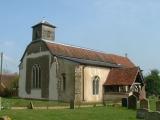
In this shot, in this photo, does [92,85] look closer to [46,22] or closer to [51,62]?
[51,62]

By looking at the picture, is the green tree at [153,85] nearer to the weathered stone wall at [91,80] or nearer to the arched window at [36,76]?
the weathered stone wall at [91,80]

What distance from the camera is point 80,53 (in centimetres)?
5594

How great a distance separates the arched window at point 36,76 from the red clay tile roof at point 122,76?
10.1 meters

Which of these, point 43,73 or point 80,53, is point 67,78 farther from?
point 80,53

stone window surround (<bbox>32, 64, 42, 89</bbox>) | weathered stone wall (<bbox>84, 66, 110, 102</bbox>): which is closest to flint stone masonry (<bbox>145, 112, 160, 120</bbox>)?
weathered stone wall (<bbox>84, 66, 110, 102</bbox>)

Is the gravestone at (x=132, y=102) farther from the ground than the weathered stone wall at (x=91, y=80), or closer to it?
closer to it

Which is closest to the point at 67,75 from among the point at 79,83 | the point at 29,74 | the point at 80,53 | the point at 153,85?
the point at 79,83

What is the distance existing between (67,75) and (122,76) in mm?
8241

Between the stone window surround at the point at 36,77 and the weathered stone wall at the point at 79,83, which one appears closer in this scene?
the weathered stone wall at the point at 79,83

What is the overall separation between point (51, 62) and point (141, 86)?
14.0 metres

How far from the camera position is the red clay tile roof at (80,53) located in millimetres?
52194

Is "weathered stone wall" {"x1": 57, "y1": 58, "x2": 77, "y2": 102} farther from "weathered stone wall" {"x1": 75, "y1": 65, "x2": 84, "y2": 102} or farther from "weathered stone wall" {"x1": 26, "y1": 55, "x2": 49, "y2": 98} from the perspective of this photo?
"weathered stone wall" {"x1": 26, "y1": 55, "x2": 49, "y2": 98}

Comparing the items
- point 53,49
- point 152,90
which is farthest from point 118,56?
point 53,49

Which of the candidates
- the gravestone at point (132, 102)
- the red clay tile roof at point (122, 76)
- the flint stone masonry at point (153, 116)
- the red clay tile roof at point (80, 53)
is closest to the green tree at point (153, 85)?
the red clay tile roof at point (80, 53)
